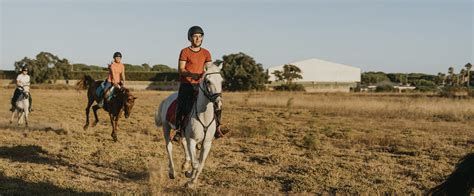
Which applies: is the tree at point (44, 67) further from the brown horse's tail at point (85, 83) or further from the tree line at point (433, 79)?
the brown horse's tail at point (85, 83)

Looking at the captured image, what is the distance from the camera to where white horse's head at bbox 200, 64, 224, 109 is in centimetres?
736

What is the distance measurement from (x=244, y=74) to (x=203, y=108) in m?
61.2

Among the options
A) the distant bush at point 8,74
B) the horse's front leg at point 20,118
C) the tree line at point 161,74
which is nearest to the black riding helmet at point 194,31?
the horse's front leg at point 20,118

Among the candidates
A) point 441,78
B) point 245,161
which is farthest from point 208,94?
point 441,78

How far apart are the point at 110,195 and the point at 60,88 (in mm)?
67343

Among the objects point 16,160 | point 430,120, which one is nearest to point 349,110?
point 430,120

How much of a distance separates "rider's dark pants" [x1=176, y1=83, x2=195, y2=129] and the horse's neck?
14.5 inches

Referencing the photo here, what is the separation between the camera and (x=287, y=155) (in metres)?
11.7

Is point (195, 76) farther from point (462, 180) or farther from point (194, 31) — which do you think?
point (462, 180)

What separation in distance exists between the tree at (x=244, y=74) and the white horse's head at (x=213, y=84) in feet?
201

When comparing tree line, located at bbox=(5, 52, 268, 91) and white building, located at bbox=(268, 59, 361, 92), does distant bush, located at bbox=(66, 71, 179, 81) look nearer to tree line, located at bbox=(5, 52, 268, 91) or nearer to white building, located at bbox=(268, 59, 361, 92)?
tree line, located at bbox=(5, 52, 268, 91)

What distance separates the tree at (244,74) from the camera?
69.6m

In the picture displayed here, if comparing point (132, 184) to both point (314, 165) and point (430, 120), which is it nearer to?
point (314, 165)

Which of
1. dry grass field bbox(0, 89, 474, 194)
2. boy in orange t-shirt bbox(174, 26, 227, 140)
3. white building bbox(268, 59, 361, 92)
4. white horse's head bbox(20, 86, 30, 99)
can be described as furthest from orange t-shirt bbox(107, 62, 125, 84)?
white building bbox(268, 59, 361, 92)
